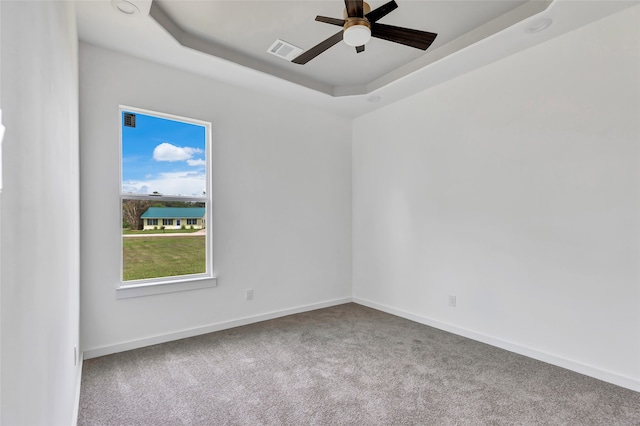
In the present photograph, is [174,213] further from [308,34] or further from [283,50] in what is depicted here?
[308,34]

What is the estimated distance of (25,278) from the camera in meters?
0.80

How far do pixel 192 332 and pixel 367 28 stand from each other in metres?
3.25

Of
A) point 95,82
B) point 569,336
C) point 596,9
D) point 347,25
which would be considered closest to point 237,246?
point 95,82

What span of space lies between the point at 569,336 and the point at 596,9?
2.58m

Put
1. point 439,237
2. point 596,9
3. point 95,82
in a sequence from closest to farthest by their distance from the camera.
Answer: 1. point 596,9
2. point 95,82
3. point 439,237

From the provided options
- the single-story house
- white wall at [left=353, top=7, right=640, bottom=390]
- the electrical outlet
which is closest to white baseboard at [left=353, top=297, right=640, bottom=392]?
white wall at [left=353, top=7, right=640, bottom=390]

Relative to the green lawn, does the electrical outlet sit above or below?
below

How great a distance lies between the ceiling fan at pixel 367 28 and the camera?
209 cm

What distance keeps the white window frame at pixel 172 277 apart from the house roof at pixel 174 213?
3.7 inches

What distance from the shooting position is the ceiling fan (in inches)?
82.5

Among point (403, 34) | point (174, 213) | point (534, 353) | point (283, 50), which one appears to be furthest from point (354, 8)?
point (534, 353)

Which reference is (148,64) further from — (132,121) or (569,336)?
(569,336)

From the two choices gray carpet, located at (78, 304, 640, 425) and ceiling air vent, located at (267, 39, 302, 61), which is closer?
gray carpet, located at (78, 304, 640, 425)

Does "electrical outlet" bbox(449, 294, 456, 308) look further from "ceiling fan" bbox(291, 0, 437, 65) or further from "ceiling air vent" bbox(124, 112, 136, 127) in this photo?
"ceiling air vent" bbox(124, 112, 136, 127)
